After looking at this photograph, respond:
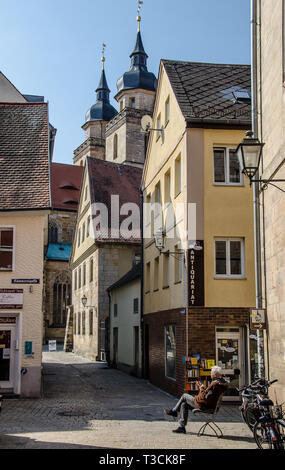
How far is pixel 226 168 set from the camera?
18.0 meters

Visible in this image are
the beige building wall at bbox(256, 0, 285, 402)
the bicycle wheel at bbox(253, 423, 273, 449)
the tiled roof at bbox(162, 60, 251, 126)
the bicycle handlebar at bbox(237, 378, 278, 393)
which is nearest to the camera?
the bicycle wheel at bbox(253, 423, 273, 449)

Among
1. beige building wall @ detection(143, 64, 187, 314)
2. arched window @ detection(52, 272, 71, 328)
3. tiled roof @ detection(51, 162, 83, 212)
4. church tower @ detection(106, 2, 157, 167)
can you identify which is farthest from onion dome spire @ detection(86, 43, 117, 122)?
beige building wall @ detection(143, 64, 187, 314)

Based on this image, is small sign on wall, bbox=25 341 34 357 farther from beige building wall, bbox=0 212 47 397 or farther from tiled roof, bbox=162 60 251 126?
tiled roof, bbox=162 60 251 126

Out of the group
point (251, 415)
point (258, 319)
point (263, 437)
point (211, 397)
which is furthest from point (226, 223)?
point (263, 437)

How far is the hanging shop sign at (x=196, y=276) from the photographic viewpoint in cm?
1700

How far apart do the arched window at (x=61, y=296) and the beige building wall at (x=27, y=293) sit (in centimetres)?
4250

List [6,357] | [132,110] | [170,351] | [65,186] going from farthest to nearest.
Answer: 1. [65,186]
2. [132,110]
3. [170,351]
4. [6,357]

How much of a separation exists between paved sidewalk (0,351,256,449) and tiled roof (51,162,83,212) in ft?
156

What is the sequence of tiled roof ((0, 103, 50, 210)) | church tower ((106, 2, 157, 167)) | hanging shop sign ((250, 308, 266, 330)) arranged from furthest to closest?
church tower ((106, 2, 157, 167)) < tiled roof ((0, 103, 50, 210)) < hanging shop sign ((250, 308, 266, 330))

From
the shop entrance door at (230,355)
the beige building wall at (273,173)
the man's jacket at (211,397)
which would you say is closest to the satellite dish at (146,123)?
the shop entrance door at (230,355)

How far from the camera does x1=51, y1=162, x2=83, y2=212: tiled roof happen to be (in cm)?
6881

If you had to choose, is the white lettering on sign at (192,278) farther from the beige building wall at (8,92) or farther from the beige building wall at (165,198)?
the beige building wall at (8,92)

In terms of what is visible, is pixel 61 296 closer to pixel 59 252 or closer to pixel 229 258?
pixel 59 252

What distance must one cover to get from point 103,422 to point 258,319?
3.95m
